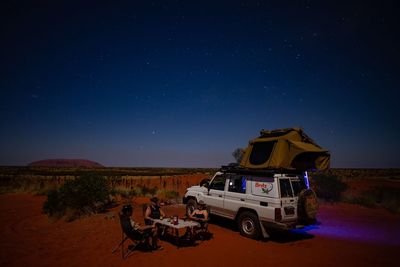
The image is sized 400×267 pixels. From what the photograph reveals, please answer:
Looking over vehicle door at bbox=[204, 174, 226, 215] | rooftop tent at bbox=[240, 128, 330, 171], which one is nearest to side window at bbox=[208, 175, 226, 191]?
vehicle door at bbox=[204, 174, 226, 215]

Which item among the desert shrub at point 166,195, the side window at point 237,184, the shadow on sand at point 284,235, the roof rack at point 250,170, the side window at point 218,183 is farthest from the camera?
the desert shrub at point 166,195

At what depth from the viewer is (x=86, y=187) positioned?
13797 millimetres

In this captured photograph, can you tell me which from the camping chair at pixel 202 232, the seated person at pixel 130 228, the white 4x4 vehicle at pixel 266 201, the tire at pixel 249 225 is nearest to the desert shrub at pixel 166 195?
the white 4x4 vehicle at pixel 266 201

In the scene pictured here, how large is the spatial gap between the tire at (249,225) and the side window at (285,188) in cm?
126

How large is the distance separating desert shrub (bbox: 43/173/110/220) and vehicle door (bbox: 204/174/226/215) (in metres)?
6.21

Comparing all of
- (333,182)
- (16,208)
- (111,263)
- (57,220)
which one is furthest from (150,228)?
(333,182)

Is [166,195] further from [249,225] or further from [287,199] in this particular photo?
[287,199]

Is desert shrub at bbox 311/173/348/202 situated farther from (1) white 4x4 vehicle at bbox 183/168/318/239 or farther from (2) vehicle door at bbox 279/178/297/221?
(2) vehicle door at bbox 279/178/297/221

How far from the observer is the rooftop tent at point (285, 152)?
963 centimetres

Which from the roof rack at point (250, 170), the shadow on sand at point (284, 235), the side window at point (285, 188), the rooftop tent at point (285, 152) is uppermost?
the rooftop tent at point (285, 152)

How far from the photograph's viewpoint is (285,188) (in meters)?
8.76

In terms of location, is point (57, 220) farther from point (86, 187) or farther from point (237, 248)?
point (237, 248)

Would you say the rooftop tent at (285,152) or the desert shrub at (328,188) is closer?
the rooftop tent at (285,152)

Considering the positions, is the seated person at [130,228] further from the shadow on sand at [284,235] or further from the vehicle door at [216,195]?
the shadow on sand at [284,235]
